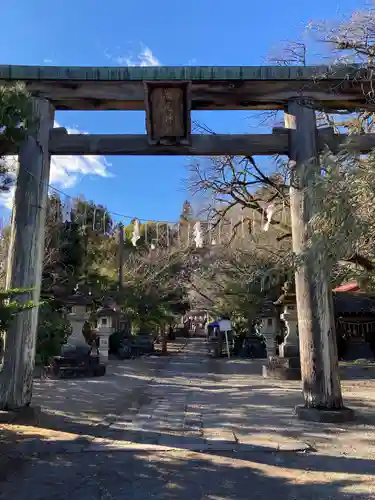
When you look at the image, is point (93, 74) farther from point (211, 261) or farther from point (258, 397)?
point (211, 261)

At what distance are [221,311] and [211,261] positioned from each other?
2.91 m

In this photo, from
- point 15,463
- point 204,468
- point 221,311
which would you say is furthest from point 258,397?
point 221,311

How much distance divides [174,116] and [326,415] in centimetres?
513

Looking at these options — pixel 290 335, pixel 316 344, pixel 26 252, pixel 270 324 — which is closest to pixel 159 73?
pixel 26 252

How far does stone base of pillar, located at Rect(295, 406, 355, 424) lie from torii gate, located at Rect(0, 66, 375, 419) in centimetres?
7

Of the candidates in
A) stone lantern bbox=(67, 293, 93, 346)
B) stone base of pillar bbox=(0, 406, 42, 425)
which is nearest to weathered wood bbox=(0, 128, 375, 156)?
stone base of pillar bbox=(0, 406, 42, 425)

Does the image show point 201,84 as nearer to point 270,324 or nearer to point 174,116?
point 174,116

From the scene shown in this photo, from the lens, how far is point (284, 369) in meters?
13.5

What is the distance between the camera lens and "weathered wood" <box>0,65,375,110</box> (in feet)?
23.6

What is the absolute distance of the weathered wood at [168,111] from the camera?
23.4ft

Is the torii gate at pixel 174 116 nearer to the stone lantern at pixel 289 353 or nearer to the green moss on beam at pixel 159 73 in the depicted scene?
the green moss on beam at pixel 159 73

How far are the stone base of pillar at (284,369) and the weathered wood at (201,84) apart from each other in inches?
333

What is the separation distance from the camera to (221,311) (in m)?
24.9

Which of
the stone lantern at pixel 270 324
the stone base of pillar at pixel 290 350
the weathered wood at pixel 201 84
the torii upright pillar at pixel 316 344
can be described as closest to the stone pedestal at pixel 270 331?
the stone lantern at pixel 270 324
